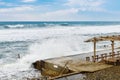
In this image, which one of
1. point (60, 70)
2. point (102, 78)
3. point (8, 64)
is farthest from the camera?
point (8, 64)

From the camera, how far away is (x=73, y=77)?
1534 centimetres

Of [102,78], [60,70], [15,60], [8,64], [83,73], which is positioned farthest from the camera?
[15,60]

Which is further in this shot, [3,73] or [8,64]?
[8,64]

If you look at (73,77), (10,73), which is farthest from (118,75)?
(10,73)

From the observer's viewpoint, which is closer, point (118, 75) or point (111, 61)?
point (118, 75)

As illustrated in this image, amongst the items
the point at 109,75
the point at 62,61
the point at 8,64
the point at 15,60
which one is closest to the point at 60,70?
the point at 62,61

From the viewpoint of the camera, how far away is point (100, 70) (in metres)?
16.8

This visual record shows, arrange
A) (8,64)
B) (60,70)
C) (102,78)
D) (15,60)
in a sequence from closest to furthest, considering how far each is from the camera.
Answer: (102,78)
(60,70)
(8,64)
(15,60)

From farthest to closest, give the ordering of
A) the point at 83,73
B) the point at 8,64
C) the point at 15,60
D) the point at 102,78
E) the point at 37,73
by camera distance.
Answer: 1. the point at 15,60
2. the point at 8,64
3. the point at 37,73
4. the point at 83,73
5. the point at 102,78

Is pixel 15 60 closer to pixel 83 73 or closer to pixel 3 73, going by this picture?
pixel 3 73

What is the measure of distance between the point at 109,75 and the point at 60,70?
4.27 metres

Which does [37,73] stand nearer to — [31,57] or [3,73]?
[3,73]

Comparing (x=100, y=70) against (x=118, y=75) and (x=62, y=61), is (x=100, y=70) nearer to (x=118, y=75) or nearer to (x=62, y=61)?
(x=118, y=75)

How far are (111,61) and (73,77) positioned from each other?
193 inches
